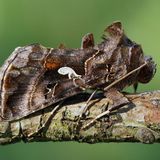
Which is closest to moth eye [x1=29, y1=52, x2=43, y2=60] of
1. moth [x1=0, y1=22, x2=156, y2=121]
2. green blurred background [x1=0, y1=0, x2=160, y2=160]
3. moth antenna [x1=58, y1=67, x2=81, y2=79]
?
moth [x1=0, y1=22, x2=156, y2=121]

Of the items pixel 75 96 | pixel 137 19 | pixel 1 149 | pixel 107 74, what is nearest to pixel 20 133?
pixel 75 96

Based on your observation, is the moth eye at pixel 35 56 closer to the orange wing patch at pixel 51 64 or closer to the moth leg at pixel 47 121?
the orange wing patch at pixel 51 64

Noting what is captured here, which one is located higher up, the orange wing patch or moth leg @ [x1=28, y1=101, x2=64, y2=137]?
the orange wing patch

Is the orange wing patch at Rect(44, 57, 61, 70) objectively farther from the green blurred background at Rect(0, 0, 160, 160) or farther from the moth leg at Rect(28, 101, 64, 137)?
the green blurred background at Rect(0, 0, 160, 160)

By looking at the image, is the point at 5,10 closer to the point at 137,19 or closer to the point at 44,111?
the point at 137,19

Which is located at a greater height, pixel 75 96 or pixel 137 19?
pixel 137 19
